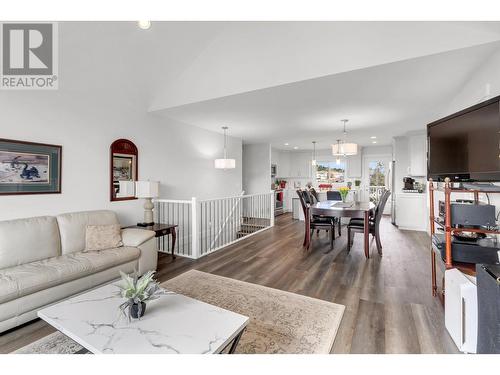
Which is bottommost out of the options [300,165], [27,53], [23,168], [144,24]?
[23,168]

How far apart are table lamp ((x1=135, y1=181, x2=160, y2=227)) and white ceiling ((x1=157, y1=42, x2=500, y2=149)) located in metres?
1.37

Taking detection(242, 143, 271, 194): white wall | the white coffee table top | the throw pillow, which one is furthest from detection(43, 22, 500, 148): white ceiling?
detection(242, 143, 271, 194): white wall

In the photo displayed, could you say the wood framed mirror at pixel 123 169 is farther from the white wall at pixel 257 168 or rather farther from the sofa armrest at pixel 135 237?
the white wall at pixel 257 168

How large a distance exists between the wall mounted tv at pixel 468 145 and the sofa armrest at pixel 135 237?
136 inches

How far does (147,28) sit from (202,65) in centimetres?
88

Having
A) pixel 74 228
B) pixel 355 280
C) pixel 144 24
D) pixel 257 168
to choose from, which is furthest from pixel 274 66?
pixel 257 168

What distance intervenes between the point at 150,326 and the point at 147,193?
256 centimetres

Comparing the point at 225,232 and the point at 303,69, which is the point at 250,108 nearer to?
the point at 303,69

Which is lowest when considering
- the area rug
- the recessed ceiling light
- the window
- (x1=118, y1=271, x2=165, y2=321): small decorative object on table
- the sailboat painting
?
the area rug

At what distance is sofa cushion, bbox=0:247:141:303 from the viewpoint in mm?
1964

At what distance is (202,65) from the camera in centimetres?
363

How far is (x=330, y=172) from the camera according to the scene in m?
9.33

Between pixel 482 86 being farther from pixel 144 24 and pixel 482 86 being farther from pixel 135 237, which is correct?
pixel 135 237

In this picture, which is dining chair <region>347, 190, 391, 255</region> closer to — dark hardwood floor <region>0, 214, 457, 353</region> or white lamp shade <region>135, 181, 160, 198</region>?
dark hardwood floor <region>0, 214, 457, 353</region>
